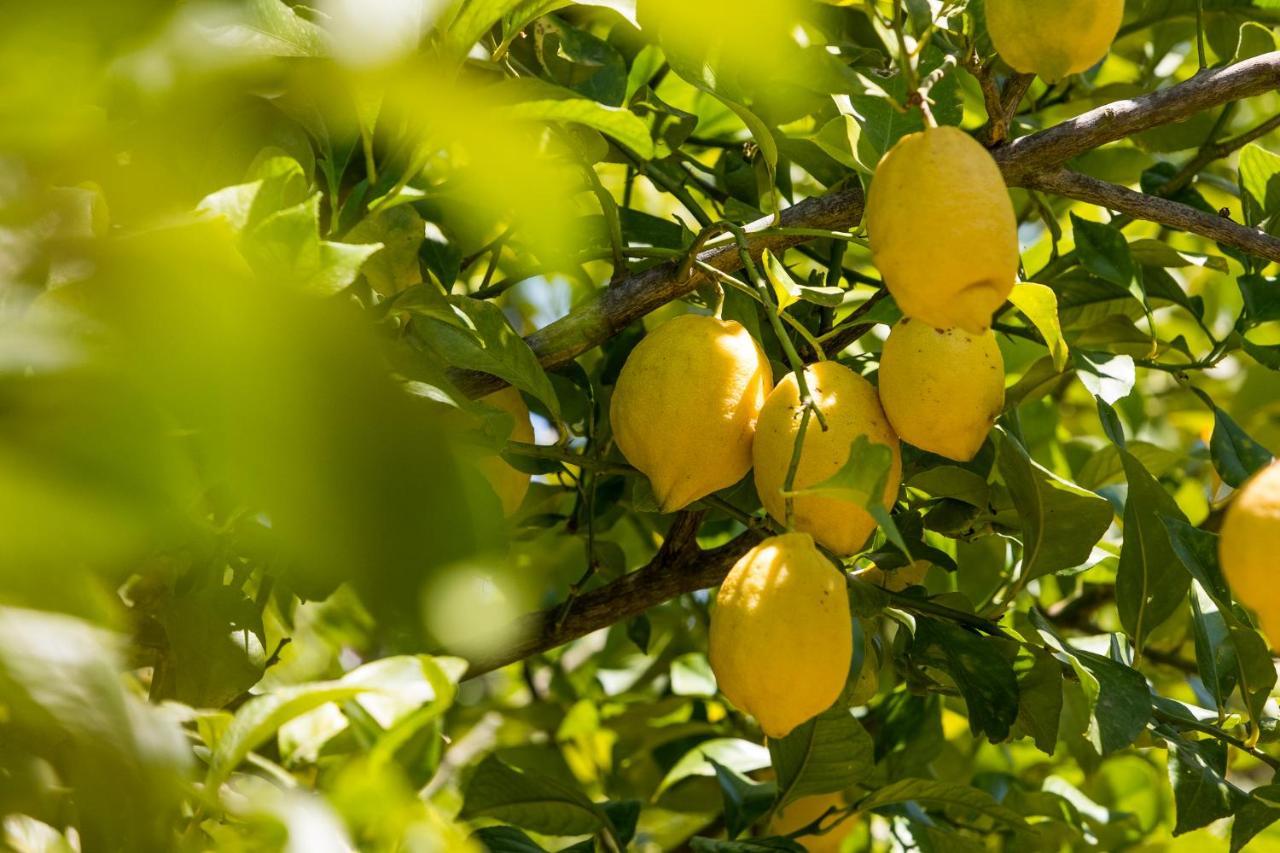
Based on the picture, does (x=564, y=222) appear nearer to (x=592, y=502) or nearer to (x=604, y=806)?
(x=592, y=502)

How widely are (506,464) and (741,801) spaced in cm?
42

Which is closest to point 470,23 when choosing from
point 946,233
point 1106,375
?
point 946,233

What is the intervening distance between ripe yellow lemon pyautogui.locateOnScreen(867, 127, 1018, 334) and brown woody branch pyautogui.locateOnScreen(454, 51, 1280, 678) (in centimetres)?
21

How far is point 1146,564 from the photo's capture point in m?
1.00

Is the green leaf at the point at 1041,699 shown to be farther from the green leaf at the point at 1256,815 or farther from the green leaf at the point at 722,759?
the green leaf at the point at 722,759

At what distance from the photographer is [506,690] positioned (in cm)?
175

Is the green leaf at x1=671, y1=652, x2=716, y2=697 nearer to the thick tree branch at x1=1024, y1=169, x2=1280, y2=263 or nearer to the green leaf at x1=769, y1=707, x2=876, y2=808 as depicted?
the green leaf at x1=769, y1=707, x2=876, y2=808

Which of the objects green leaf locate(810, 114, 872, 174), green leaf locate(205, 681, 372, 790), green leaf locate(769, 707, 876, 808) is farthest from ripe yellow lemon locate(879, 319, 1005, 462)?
green leaf locate(205, 681, 372, 790)

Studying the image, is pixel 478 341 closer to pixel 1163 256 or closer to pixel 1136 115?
pixel 1136 115

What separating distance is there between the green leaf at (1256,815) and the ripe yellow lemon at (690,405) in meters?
0.44

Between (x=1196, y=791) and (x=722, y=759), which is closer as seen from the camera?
(x=1196, y=791)

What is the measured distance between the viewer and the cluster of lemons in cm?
65

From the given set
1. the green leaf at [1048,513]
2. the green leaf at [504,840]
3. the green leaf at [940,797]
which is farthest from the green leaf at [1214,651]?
the green leaf at [504,840]

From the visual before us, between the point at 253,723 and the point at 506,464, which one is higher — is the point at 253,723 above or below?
above
